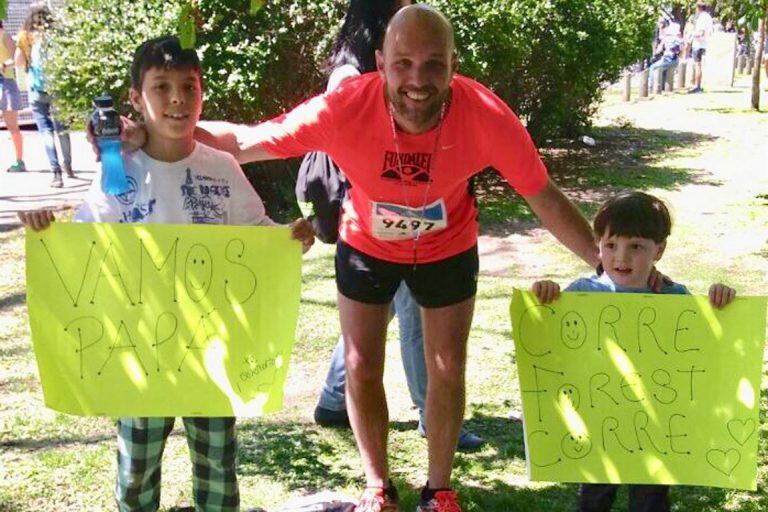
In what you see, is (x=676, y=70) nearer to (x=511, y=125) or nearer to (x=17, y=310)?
(x=17, y=310)

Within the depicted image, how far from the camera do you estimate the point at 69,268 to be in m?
2.86

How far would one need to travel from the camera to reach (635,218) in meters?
2.91

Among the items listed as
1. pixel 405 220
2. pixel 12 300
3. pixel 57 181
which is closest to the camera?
pixel 405 220

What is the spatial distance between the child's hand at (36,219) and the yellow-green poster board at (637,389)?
4.63 ft

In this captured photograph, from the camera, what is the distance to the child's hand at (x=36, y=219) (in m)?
2.80

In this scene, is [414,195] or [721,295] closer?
[721,295]

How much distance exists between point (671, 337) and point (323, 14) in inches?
209

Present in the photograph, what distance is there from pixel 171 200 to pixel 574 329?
1264 millimetres

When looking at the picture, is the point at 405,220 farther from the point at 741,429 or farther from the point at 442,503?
the point at 741,429

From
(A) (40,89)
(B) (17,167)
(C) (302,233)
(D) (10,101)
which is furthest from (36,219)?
(D) (10,101)

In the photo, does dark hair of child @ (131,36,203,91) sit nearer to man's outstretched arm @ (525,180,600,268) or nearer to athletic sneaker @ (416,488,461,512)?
man's outstretched arm @ (525,180,600,268)

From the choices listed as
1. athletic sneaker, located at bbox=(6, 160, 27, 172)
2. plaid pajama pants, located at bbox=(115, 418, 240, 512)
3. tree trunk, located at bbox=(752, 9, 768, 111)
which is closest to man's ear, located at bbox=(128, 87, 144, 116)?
plaid pajama pants, located at bbox=(115, 418, 240, 512)

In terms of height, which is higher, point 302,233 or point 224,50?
point 224,50

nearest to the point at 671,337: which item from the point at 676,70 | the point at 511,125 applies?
the point at 511,125
